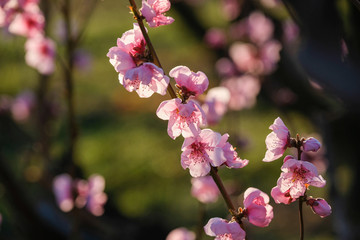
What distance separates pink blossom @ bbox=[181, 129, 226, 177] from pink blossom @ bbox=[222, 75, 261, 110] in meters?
1.97

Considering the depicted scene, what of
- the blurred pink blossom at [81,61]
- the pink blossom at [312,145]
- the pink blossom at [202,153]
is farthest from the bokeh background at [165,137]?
the pink blossom at [312,145]

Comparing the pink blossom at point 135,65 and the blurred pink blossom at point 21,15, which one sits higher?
the pink blossom at point 135,65

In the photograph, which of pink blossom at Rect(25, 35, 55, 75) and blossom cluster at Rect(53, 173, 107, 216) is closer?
blossom cluster at Rect(53, 173, 107, 216)

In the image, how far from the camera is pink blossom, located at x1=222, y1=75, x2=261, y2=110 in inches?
117

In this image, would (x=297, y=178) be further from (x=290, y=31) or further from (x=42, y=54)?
(x=290, y=31)

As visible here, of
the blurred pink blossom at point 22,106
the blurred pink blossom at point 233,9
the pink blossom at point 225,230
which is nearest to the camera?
the pink blossom at point 225,230

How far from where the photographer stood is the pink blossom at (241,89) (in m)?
2.97

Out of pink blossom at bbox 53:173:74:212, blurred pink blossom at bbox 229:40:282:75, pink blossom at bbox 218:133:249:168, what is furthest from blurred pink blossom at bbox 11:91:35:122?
pink blossom at bbox 218:133:249:168

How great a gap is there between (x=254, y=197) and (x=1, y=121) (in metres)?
2.81

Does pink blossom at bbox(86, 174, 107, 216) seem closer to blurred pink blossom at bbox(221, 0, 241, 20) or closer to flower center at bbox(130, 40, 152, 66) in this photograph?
flower center at bbox(130, 40, 152, 66)

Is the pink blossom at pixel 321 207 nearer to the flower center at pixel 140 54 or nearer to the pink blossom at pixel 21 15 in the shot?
the flower center at pixel 140 54

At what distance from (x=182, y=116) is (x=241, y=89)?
2.10m

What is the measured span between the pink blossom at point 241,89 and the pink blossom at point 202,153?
1.97m

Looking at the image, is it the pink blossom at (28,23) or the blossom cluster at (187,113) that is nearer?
the blossom cluster at (187,113)
